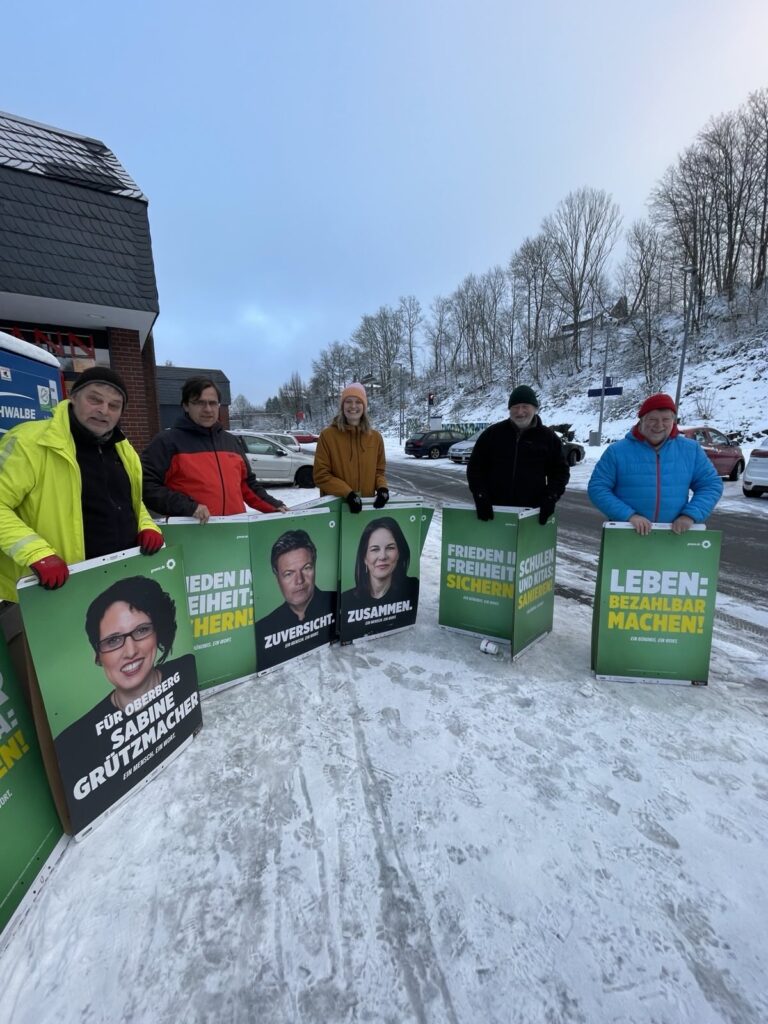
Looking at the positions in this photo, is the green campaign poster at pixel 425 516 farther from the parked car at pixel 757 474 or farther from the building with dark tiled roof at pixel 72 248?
the parked car at pixel 757 474

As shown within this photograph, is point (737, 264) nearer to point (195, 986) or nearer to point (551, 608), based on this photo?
point (551, 608)

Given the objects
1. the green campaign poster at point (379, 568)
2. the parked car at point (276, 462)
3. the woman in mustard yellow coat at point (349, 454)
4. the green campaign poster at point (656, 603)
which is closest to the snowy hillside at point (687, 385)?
the parked car at point (276, 462)

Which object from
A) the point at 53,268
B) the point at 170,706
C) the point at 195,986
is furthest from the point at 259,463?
the point at 195,986

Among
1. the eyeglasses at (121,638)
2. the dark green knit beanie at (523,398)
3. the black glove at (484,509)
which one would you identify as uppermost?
the dark green knit beanie at (523,398)

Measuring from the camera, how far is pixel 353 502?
350 cm

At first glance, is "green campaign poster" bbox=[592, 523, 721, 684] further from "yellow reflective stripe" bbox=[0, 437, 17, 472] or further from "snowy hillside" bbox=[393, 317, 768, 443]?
"snowy hillside" bbox=[393, 317, 768, 443]

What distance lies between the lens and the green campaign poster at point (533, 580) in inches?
134

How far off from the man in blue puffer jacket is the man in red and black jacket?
2494mm

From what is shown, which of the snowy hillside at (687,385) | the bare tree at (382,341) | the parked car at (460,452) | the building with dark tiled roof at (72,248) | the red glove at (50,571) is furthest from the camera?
the bare tree at (382,341)

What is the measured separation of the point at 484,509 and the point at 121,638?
2498mm

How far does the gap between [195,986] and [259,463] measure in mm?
13332

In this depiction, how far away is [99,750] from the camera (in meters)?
2.01

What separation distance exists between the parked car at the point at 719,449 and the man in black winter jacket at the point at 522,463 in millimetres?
13393

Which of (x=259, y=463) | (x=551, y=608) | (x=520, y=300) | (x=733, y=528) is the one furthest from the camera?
(x=520, y=300)
